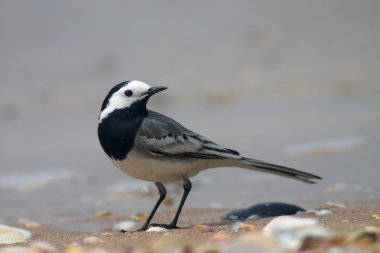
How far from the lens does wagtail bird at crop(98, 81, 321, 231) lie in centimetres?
614

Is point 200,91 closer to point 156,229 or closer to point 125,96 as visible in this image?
point 125,96

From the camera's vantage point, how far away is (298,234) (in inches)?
163

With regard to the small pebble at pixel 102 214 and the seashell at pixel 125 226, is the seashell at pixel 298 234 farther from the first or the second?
the small pebble at pixel 102 214

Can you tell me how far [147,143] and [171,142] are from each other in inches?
9.3

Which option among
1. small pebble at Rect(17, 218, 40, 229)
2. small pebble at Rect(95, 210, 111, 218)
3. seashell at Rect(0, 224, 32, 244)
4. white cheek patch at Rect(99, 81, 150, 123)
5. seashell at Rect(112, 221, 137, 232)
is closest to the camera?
seashell at Rect(0, 224, 32, 244)

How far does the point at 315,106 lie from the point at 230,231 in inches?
289

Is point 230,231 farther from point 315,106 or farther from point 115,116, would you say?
point 315,106

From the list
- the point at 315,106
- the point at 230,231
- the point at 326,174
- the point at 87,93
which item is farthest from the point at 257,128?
the point at 230,231

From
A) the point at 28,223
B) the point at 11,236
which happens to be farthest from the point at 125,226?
the point at 11,236

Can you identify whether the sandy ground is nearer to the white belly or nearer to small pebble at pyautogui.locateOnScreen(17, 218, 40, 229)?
small pebble at pyautogui.locateOnScreen(17, 218, 40, 229)

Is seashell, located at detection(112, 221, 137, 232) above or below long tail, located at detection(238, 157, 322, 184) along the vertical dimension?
below

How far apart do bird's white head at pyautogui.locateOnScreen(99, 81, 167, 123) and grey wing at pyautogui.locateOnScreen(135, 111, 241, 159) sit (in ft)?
0.58

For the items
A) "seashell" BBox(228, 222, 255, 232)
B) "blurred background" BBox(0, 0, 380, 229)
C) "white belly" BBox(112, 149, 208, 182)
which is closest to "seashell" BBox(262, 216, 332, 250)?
"seashell" BBox(228, 222, 255, 232)

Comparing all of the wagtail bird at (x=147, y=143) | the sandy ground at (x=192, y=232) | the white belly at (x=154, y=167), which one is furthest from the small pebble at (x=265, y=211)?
the white belly at (x=154, y=167)
